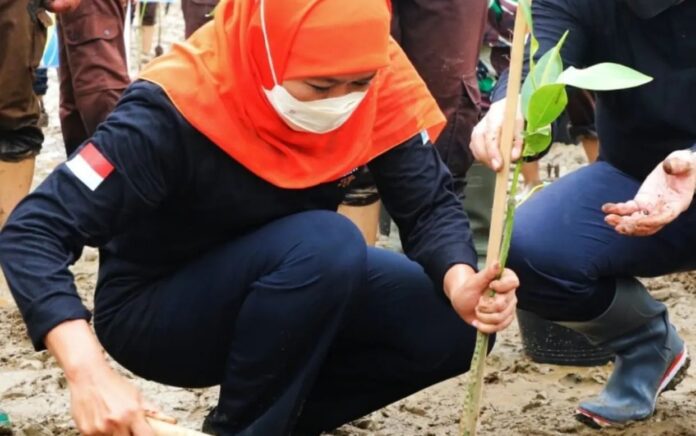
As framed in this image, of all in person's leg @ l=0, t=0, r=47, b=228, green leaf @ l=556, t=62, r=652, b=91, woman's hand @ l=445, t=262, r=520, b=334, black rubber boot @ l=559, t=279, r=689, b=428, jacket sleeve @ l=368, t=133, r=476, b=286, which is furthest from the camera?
person's leg @ l=0, t=0, r=47, b=228

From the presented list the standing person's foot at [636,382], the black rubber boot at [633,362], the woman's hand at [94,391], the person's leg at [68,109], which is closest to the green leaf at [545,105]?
the woman's hand at [94,391]

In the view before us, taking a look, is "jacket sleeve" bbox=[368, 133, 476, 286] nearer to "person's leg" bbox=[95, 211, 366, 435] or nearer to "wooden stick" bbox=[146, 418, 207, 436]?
"person's leg" bbox=[95, 211, 366, 435]

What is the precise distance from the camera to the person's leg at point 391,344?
9.23 feet

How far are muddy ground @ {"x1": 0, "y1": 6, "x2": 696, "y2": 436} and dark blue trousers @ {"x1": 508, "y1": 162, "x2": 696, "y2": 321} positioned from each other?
0.30 m

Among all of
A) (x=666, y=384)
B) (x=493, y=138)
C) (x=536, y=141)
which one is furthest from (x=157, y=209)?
(x=666, y=384)

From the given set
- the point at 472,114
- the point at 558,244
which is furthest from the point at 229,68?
→ the point at 472,114

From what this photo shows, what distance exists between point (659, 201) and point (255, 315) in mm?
834

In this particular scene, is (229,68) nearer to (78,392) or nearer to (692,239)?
(78,392)

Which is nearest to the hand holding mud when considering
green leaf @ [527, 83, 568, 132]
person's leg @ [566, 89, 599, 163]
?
green leaf @ [527, 83, 568, 132]

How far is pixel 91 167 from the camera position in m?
2.40

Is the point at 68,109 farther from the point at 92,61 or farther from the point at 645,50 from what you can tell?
the point at 645,50

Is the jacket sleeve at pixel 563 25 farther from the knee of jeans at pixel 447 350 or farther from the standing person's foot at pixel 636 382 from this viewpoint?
the standing person's foot at pixel 636 382

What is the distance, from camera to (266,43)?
8.12 feet

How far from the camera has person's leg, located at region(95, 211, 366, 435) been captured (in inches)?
103
